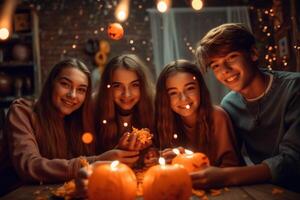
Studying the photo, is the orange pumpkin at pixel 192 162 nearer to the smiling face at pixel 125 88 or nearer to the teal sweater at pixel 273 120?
the teal sweater at pixel 273 120

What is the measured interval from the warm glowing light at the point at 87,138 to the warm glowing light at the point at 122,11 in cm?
462

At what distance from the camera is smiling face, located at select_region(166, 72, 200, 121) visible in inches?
93.4

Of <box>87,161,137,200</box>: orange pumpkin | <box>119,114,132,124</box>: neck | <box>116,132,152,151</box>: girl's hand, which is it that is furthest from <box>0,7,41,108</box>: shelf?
<box>87,161,137,200</box>: orange pumpkin

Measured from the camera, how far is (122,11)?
7078mm

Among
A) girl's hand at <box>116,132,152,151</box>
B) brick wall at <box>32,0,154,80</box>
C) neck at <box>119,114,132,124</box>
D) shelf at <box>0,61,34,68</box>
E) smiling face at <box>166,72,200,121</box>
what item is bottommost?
girl's hand at <box>116,132,152,151</box>

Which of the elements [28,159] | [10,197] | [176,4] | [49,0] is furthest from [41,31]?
[10,197]

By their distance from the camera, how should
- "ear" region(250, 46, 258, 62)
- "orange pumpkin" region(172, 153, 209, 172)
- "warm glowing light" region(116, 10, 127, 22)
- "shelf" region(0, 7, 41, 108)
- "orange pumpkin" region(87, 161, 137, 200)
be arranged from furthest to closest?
"warm glowing light" region(116, 10, 127, 22) → "shelf" region(0, 7, 41, 108) → "ear" region(250, 46, 258, 62) → "orange pumpkin" region(172, 153, 209, 172) → "orange pumpkin" region(87, 161, 137, 200)

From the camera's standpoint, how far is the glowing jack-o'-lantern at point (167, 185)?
129 centimetres

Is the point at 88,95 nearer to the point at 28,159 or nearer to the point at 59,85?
the point at 59,85

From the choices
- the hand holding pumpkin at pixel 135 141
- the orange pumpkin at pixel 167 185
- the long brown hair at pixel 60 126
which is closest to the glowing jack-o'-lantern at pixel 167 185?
the orange pumpkin at pixel 167 185

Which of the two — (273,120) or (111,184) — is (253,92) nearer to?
(273,120)

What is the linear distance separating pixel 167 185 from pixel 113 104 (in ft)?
4.68

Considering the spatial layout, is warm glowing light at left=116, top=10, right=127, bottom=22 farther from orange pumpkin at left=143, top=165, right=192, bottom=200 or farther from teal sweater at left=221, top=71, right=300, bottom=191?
orange pumpkin at left=143, top=165, right=192, bottom=200

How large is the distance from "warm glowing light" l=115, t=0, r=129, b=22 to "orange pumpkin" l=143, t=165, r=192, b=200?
570 centimetres
